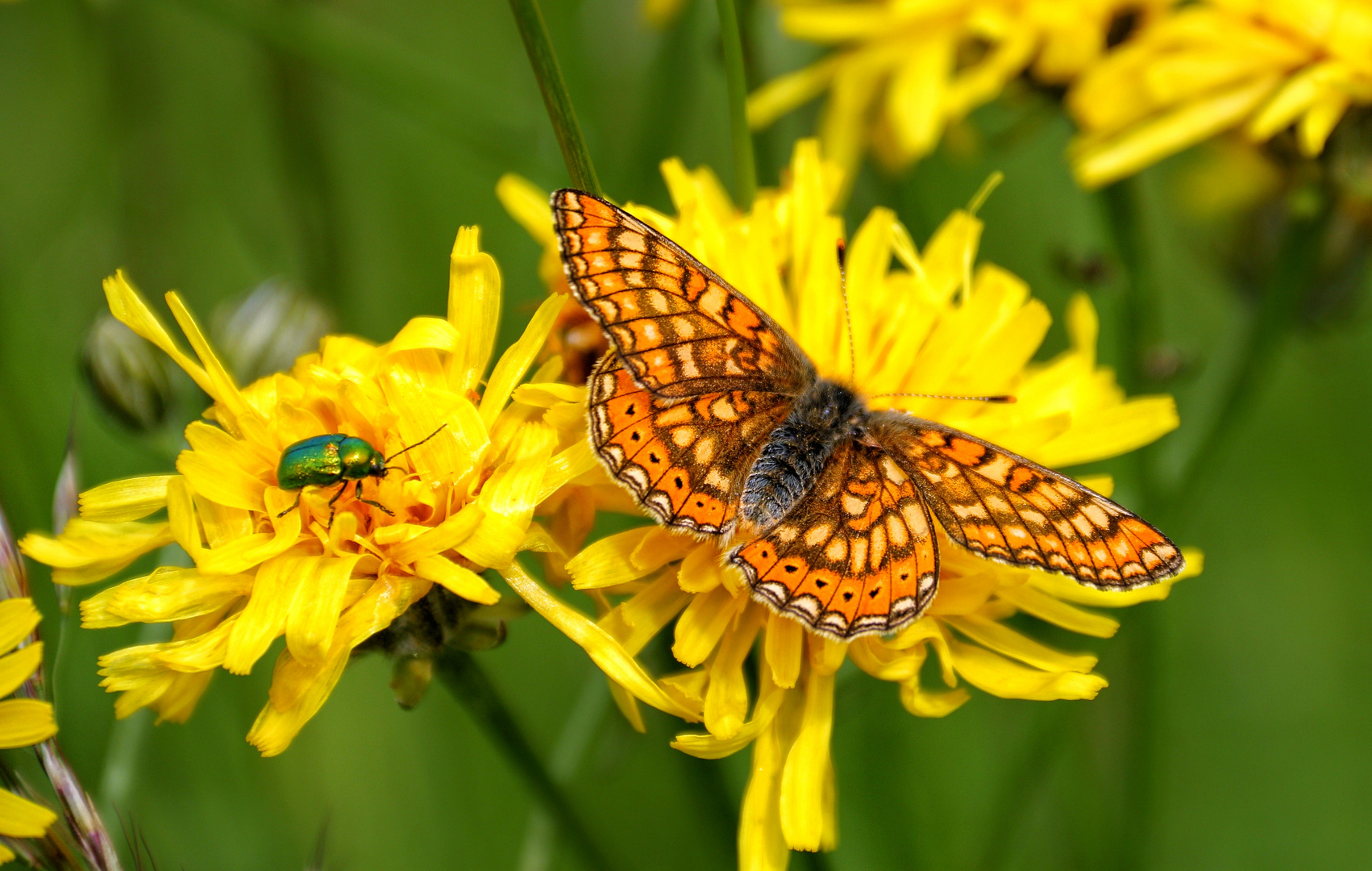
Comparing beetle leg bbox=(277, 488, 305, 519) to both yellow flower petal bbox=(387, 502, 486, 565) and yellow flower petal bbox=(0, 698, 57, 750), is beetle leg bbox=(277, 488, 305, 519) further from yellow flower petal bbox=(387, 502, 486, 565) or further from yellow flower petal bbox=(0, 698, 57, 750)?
yellow flower petal bbox=(0, 698, 57, 750)

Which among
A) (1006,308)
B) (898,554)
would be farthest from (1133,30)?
(898,554)

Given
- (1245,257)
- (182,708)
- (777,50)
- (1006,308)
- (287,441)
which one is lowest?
(1245,257)

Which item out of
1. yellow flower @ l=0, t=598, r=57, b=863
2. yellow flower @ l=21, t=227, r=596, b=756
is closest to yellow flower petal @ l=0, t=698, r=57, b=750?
yellow flower @ l=0, t=598, r=57, b=863

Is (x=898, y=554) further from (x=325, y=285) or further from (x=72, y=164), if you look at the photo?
(x=72, y=164)

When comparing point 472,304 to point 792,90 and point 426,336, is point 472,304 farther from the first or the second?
point 792,90

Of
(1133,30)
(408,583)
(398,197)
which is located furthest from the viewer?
(398,197)

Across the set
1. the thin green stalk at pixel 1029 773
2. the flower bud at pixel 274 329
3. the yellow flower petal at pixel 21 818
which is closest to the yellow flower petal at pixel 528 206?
the flower bud at pixel 274 329
